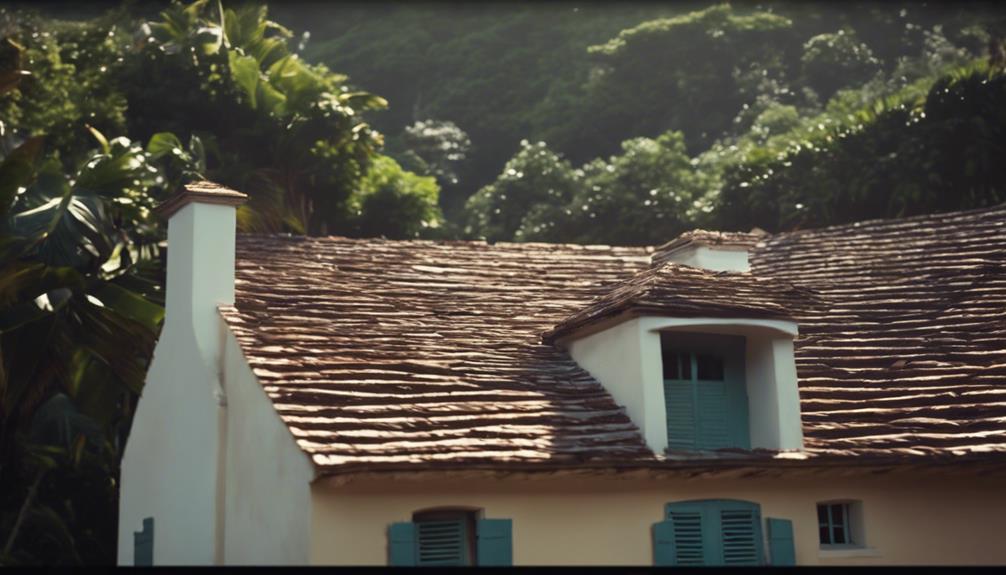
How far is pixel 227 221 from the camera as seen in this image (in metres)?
17.4

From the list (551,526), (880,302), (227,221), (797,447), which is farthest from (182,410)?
(880,302)

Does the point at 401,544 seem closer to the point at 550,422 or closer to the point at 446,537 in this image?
the point at 446,537

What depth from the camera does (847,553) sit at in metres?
16.1

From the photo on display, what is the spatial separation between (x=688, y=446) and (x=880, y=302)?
5.53 m

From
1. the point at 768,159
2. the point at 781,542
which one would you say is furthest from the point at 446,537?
the point at 768,159

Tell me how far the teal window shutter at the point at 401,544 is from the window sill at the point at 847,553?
4952 millimetres

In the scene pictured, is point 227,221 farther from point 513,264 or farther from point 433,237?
point 433,237

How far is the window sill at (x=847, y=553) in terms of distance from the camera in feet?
52.4

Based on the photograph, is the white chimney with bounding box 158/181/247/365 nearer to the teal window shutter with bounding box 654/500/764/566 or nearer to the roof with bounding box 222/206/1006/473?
the roof with bounding box 222/206/1006/473

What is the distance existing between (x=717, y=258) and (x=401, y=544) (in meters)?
7.50

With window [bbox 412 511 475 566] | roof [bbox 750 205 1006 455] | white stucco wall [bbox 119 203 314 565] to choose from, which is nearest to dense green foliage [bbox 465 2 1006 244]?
roof [bbox 750 205 1006 455]

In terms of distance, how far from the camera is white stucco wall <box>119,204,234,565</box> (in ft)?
53.4

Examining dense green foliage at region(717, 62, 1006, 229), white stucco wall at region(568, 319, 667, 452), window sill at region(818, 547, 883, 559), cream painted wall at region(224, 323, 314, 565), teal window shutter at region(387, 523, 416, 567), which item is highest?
dense green foliage at region(717, 62, 1006, 229)

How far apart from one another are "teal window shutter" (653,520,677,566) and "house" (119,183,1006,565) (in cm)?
3
